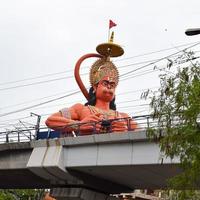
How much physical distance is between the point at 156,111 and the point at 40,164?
11955mm

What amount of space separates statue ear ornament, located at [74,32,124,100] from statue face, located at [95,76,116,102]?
29cm

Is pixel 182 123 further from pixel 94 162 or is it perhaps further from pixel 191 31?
pixel 94 162

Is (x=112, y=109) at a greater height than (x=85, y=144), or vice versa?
(x=112, y=109)

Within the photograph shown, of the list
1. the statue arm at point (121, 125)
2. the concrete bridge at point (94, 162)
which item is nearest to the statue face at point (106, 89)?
the statue arm at point (121, 125)

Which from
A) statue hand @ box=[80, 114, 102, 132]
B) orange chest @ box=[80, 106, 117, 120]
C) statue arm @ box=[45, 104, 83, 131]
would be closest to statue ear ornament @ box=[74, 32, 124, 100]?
orange chest @ box=[80, 106, 117, 120]

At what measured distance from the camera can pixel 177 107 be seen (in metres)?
12.4

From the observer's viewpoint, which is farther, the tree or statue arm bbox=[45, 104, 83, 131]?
statue arm bbox=[45, 104, 83, 131]

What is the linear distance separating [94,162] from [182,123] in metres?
11.1

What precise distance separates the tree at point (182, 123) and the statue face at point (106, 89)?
1795cm

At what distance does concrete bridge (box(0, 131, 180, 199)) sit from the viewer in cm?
2152

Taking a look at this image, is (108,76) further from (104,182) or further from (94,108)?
(104,182)

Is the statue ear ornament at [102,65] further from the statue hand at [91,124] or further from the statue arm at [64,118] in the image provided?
the statue hand at [91,124]

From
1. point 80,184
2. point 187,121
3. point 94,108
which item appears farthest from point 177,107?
point 94,108

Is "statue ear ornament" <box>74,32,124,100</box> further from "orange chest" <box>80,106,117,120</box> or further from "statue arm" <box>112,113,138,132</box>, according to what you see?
"statue arm" <box>112,113,138,132</box>
